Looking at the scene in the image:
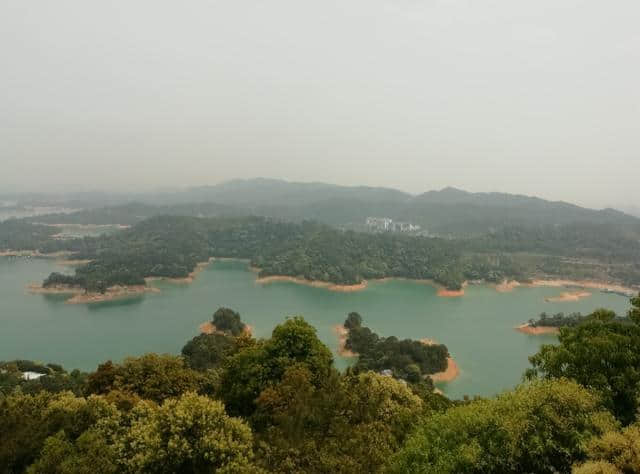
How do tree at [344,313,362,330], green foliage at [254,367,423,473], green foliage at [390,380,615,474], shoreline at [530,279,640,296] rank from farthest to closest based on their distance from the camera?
1. shoreline at [530,279,640,296]
2. tree at [344,313,362,330]
3. green foliage at [254,367,423,473]
4. green foliage at [390,380,615,474]

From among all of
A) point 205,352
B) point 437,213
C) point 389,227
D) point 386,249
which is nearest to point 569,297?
point 386,249

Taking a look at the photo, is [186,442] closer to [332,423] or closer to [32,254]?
[332,423]

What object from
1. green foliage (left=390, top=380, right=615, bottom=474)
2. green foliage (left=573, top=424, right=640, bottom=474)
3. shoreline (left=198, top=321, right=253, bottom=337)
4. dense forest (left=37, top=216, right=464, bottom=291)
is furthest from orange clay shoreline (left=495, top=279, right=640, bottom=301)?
green foliage (left=573, top=424, right=640, bottom=474)

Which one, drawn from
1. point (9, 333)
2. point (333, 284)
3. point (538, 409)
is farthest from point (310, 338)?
point (333, 284)

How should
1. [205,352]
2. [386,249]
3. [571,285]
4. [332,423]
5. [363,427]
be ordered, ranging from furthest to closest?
[386,249] → [571,285] → [205,352] → [332,423] → [363,427]

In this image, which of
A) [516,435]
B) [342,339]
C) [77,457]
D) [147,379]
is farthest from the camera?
[342,339]

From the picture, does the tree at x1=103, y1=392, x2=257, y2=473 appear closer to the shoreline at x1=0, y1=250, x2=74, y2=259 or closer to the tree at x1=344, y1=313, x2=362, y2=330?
the tree at x1=344, y1=313, x2=362, y2=330

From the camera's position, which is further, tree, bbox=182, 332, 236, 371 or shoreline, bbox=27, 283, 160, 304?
shoreline, bbox=27, 283, 160, 304

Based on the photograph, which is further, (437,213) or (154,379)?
(437,213)
